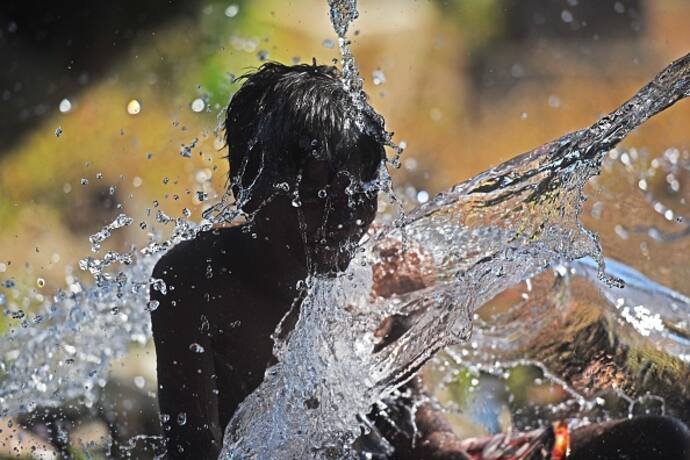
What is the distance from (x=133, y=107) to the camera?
3875 millimetres

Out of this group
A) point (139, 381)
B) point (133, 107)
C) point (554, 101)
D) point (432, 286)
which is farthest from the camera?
point (554, 101)

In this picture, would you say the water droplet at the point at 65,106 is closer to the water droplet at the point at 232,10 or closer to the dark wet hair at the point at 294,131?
the water droplet at the point at 232,10

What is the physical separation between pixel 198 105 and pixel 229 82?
0.41 m

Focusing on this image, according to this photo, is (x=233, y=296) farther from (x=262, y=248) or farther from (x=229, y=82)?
(x=229, y=82)

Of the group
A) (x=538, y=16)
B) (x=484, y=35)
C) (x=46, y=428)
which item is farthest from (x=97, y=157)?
(x=538, y=16)

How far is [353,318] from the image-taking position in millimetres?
1871

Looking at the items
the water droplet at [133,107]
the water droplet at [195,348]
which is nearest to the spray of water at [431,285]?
the water droplet at [195,348]

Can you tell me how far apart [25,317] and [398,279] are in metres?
1.51

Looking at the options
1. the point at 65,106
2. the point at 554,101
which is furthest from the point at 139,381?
the point at 554,101

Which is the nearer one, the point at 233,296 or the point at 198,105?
the point at 233,296

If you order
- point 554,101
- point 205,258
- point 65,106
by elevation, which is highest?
point 65,106

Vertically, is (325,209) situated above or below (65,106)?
below

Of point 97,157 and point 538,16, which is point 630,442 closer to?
point 97,157

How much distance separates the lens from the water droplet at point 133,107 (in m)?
3.86
